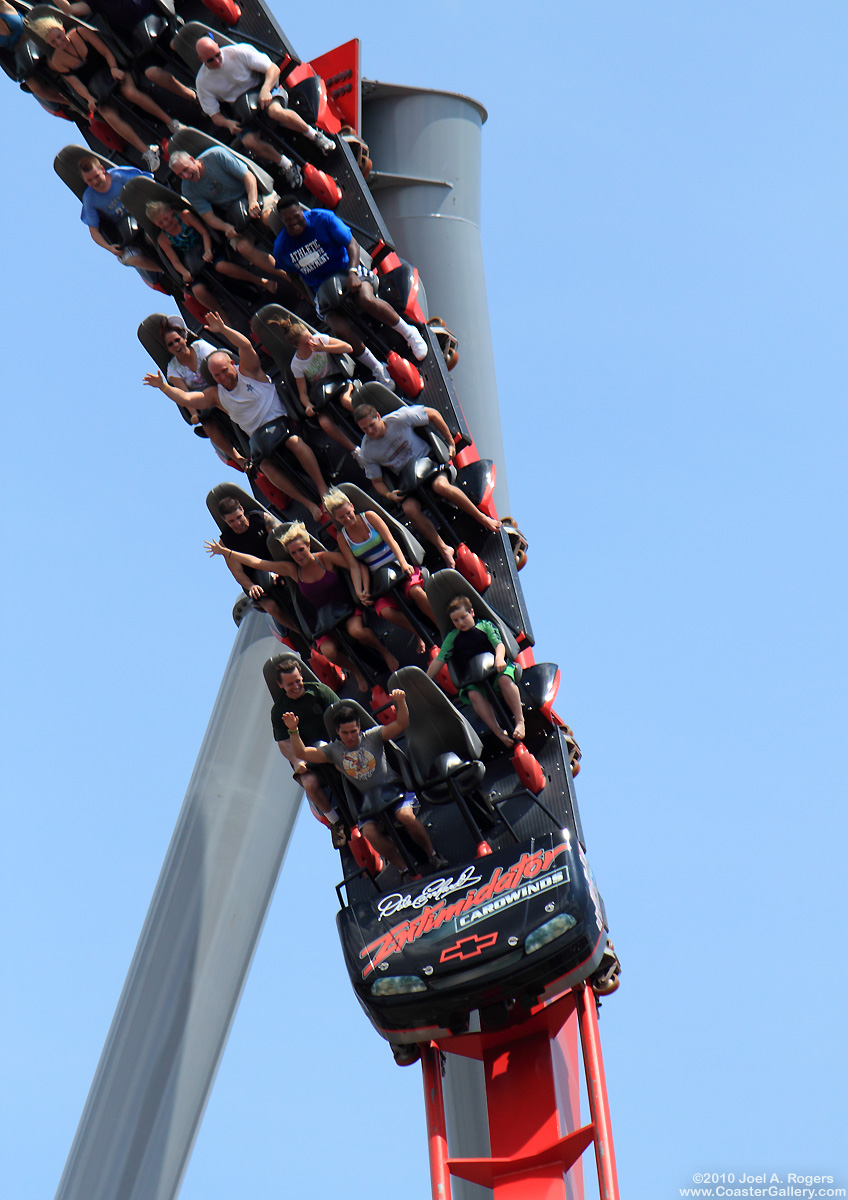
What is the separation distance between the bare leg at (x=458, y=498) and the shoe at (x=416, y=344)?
114 centimetres

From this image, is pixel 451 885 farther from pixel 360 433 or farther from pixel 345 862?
pixel 360 433

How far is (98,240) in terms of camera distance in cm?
1182

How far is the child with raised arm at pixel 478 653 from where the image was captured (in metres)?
9.52

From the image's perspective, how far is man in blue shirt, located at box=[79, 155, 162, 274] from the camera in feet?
37.5

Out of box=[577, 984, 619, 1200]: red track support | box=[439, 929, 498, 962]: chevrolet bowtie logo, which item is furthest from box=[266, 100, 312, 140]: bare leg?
box=[577, 984, 619, 1200]: red track support

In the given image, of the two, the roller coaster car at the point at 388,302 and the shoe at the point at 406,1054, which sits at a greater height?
the roller coaster car at the point at 388,302

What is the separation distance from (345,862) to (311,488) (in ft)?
8.28

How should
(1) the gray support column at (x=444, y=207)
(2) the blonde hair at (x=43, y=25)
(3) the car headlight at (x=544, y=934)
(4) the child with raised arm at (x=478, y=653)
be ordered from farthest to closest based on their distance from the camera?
(1) the gray support column at (x=444, y=207), (2) the blonde hair at (x=43, y=25), (4) the child with raised arm at (x=478, y=653), (3) the car headlight at (x=544, y=934)

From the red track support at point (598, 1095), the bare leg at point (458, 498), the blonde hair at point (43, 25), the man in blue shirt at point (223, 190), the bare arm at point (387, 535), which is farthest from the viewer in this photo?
the blonde hair at point (43, 25)

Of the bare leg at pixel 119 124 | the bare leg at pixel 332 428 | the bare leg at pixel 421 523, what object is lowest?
the bare leg at pixel 421 523

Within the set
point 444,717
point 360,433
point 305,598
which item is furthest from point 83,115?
point 444,717

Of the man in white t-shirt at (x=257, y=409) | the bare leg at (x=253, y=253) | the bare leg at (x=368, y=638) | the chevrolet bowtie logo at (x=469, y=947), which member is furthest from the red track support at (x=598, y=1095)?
the bare leg at (x=253, y=253)

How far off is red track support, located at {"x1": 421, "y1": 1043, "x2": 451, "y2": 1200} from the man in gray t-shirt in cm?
93

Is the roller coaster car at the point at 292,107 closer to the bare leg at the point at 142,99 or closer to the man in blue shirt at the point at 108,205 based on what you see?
the bare leg at the point at 142,99
